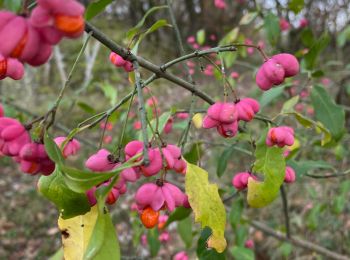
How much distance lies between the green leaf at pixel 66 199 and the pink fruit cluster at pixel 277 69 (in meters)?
0.50

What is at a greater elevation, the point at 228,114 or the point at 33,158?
the point at 228,114

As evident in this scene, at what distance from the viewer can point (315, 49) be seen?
1.58 meters

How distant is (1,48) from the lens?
2.27ft

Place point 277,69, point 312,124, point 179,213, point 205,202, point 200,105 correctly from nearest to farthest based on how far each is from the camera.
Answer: point 205,202, point 277,69, point 312,124, point 179,213, point 200,105

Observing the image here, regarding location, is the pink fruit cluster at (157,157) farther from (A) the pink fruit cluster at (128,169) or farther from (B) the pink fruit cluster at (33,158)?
(B) the pink fruit cluster at (33,158)

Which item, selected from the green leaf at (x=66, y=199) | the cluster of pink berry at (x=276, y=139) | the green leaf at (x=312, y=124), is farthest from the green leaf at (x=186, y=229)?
the green leaf at (x=66, y=199)

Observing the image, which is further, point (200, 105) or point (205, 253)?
point (200, 105)

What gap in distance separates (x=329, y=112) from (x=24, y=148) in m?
1.11

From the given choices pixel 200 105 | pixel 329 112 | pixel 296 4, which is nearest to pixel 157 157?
pixel 329 112

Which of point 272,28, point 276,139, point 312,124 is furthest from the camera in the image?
point 272,28

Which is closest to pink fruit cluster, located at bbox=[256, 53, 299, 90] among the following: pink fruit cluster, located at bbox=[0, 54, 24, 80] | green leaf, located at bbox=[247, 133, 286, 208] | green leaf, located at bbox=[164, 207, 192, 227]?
green leaf, located at bbox=[247, 133, 286, 208]

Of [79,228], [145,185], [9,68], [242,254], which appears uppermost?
[9,68]

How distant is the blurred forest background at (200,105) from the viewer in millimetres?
2533

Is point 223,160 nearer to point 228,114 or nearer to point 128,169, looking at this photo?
point 228,114
